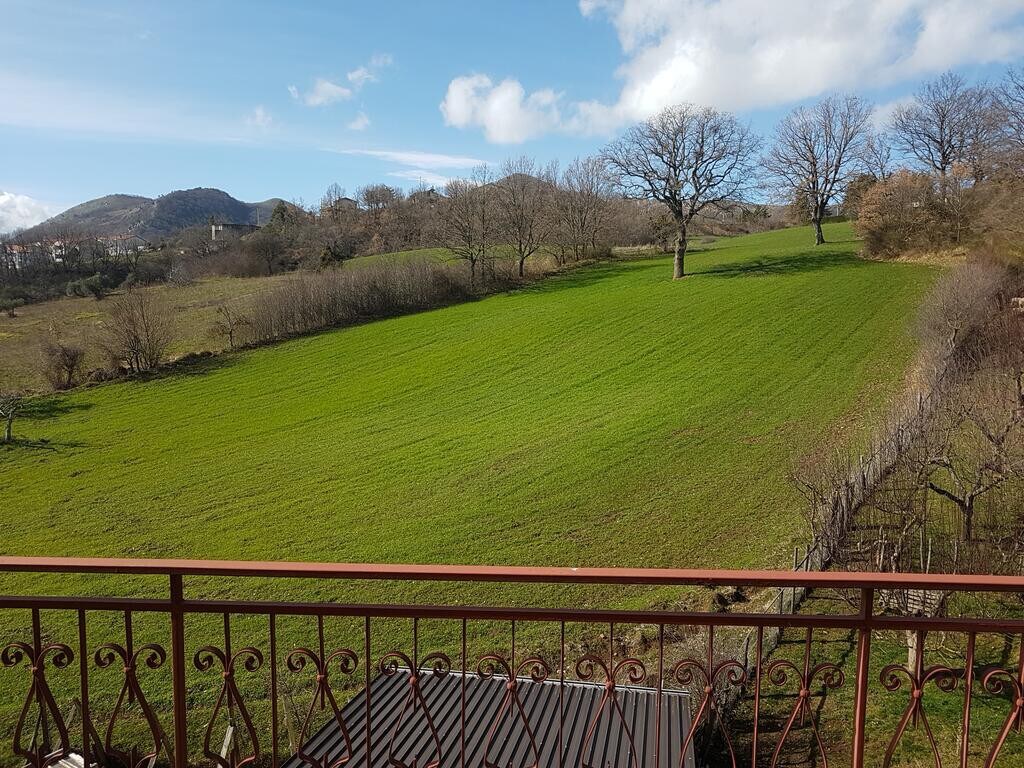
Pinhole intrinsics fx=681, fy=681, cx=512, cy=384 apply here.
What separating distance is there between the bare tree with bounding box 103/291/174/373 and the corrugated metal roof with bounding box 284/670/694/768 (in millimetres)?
22788

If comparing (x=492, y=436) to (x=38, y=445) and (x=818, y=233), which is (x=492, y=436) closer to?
(x=38, y=445)

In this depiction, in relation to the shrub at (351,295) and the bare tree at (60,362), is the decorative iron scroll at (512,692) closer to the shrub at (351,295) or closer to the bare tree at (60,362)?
the bare tree at (60,362)

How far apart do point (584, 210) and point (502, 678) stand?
142 feet

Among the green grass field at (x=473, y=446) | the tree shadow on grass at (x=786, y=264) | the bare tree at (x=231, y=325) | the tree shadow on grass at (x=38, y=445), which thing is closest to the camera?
the green grass field at (x=473, y=446)

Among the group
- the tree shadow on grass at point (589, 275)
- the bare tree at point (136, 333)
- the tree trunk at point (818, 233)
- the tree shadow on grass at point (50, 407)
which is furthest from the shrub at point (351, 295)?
the tree trunk at point (818, 233)

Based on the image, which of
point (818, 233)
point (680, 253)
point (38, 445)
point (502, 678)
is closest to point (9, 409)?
point (38, 445)

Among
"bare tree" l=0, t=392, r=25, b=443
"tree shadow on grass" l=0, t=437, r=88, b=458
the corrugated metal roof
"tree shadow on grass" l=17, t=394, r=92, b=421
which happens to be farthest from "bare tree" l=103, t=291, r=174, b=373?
the corrugated metal roof

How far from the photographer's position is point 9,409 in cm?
→ 2052

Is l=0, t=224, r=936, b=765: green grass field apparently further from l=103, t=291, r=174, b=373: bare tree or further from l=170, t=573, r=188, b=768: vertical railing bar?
l=170, t=573, r=188, b=768: vertical railing bar

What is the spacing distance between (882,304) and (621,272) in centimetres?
1647

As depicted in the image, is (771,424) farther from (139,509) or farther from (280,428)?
(139,509)

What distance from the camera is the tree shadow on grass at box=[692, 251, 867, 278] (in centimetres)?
3816

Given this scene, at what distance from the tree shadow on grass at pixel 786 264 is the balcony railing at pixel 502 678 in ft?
102

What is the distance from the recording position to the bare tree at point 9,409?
19.8 metres
